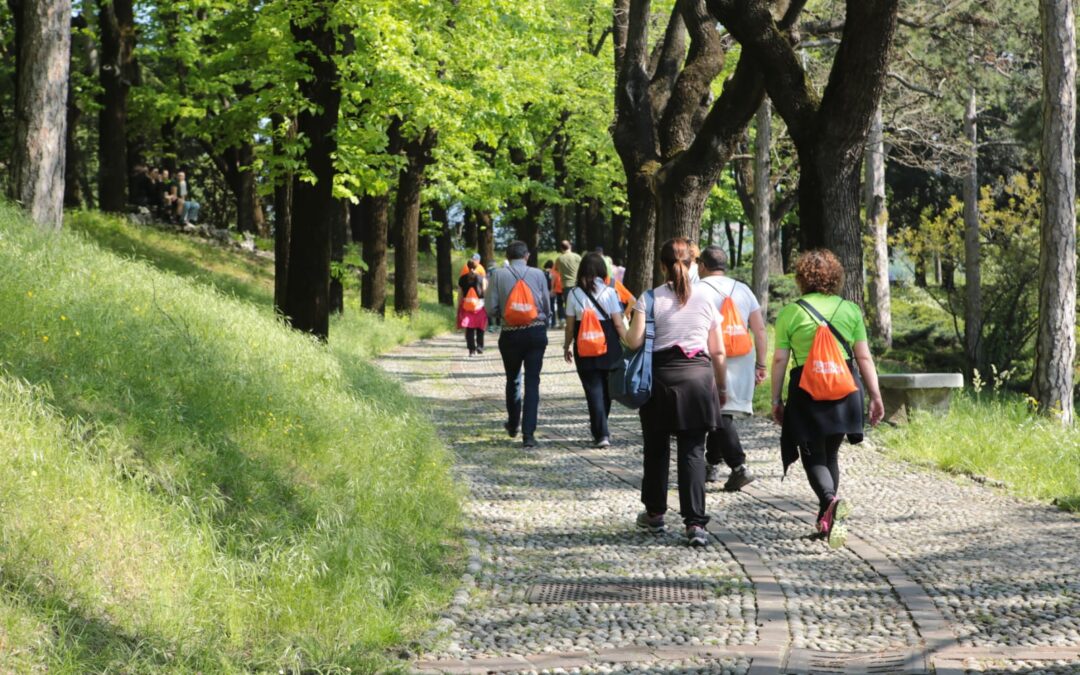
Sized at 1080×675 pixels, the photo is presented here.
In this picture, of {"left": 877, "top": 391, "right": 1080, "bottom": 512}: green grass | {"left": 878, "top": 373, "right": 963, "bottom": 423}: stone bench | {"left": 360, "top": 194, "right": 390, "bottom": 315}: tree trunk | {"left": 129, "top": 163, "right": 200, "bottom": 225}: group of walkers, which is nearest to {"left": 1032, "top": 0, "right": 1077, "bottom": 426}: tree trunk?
{"left": 877, "top": 391, "right": 1080, "bottom": 512}: green grass

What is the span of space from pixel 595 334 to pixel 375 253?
53.1 ft

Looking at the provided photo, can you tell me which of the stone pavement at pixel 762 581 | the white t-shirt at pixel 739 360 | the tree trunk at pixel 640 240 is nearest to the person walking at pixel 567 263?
the tree trunk at pixel 640 240

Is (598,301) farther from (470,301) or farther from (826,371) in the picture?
(470,301)

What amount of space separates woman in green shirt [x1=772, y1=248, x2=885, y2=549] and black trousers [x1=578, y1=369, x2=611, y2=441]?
169 inches

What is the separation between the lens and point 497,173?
36.7 metres

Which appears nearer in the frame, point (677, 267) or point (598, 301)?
point (677, 267)

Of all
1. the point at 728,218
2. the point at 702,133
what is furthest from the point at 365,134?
the point at 728,218

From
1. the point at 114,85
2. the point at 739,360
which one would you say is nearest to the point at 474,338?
the point at 114,85

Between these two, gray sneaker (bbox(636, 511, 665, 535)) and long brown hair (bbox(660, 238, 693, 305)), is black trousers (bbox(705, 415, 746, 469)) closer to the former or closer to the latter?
gray sneaker (bbox(636, 511, 665, 535))

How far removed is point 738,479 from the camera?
10070mm

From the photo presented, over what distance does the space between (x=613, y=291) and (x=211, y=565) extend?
22.9 feet

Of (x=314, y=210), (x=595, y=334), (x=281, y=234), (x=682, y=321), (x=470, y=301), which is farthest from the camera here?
(x=470, y=301)

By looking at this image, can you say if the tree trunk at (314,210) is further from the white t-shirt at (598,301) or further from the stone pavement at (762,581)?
the stone pavement at (762,581)

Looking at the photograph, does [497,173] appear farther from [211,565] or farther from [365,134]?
[211,565]
